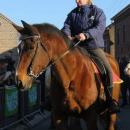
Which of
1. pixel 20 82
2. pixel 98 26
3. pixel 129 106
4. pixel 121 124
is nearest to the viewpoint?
pixel 20 82

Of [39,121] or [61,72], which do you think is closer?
[61,72]

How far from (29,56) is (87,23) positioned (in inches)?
73.0

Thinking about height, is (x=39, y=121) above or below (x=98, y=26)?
below

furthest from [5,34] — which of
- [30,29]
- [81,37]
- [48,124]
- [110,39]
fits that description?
[30,29]

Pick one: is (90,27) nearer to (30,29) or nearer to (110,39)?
(30,29)

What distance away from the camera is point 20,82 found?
7.93m

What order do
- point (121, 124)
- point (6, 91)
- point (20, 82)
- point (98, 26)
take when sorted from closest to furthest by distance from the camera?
point (20, 82) → point (98, 26) → point (6, 91) → point (121, 124)

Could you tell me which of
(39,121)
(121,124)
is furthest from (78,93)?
(39,121)

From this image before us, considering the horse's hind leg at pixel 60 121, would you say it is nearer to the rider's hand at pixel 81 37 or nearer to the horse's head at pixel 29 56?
the horse's head at pixel 29 56

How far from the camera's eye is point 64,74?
347 inches

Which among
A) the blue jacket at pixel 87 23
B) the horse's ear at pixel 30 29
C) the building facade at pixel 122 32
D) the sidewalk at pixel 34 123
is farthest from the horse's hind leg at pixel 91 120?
the building facade at pixel 122 32

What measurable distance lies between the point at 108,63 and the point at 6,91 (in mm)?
4835

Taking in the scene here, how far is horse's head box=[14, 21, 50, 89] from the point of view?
26.3 feet

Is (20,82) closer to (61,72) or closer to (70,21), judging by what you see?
(61,72)
